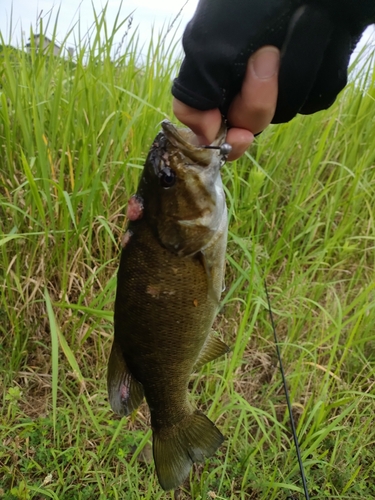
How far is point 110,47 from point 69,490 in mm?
2293

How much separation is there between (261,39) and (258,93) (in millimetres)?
117

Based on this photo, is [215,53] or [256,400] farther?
[256,400]

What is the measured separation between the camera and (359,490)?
1.70 meters

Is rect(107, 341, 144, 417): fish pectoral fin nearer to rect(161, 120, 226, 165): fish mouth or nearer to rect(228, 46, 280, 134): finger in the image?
rect(161, 120, 226, 165): fish mouth

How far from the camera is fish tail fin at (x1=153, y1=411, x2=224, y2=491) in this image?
4.21 ft

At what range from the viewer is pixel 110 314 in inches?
65.6

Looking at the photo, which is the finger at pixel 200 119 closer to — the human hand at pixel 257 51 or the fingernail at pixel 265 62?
the human hand at pixel 257 51

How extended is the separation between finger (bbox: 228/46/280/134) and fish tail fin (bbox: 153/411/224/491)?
0.96m

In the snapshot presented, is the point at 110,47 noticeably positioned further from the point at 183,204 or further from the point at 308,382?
the point at 308,382

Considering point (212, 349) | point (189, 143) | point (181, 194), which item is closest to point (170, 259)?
point (181, 194)

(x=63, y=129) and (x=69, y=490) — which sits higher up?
(x=63, y=129)

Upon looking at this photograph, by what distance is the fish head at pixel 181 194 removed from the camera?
1.09 meters

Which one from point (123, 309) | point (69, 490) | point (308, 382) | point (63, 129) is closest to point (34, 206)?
point (63, 129)

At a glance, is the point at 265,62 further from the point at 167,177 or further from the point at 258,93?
the point at 167,177
